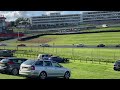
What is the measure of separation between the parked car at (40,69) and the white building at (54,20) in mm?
151985

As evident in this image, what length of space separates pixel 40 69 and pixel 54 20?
559 ft

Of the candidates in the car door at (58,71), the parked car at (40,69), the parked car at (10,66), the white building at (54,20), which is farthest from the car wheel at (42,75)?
the white building at (54,20)

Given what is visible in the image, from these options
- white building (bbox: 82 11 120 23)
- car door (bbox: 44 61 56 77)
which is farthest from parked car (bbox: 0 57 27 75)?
white building (bbox: 82 11 120 23)

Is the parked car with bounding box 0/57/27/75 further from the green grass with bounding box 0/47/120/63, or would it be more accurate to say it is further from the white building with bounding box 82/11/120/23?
the white building with bounding box 82/11/120/23

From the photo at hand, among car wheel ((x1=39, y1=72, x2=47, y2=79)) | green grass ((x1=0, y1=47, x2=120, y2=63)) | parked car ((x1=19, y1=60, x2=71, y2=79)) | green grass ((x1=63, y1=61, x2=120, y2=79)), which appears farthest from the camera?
green grass ((x1=0, y1=47, x2=120, y2=63))

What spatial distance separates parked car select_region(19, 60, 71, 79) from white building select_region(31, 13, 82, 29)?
151985 millimetres

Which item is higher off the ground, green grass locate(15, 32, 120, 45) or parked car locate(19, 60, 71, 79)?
green grass locate(15, 32, 120, 45)

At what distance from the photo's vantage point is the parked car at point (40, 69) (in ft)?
72.5

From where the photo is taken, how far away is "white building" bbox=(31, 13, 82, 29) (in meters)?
181

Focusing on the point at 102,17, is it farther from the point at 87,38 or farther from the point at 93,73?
the point at 93,73

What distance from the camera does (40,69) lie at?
22.3m
